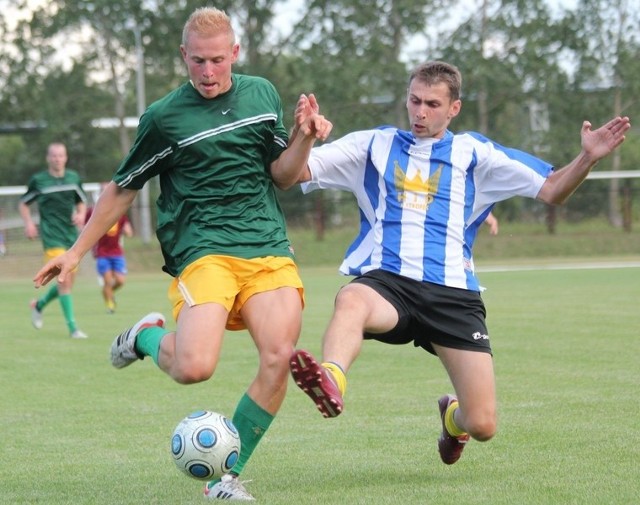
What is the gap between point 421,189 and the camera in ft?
19.5

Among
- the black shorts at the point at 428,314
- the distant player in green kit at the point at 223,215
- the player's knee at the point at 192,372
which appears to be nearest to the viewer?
the player's knee at the point at 192,372

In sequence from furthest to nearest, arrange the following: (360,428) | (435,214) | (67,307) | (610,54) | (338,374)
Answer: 1. (610,54)
2. (67,307)
3. (360,428)
4. (435,214)
5. (338,374)

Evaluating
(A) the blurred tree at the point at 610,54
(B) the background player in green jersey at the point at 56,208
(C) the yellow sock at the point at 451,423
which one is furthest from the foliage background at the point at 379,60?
(C) the yellow sock at the point at 451,423

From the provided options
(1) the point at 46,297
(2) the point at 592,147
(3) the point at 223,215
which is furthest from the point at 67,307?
(2) the point at 592,147

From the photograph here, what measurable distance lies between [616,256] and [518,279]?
1050cm

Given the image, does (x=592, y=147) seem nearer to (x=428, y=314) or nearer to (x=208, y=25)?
(x=428, y=314)

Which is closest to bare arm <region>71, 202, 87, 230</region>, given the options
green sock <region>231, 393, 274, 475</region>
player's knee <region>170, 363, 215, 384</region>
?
green sock <region>231, 393, 274, 475</region>

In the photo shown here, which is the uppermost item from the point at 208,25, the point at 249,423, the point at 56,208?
the point at 208,25

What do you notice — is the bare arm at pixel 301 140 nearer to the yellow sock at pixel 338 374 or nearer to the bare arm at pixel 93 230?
the bare arm at pixel 93 230

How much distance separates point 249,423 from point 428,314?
1.00 metres

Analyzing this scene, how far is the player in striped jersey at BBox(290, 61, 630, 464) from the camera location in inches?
225

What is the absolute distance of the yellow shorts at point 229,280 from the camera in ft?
17.9

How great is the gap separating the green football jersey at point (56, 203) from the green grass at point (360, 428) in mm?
1755

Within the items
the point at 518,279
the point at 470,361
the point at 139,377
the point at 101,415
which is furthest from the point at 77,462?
the point at 518,279
